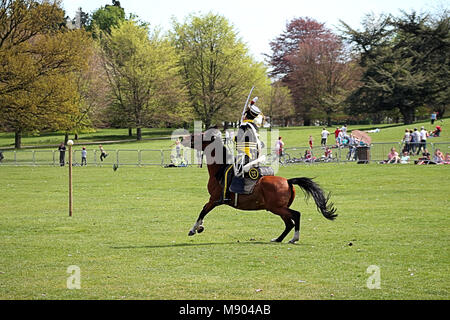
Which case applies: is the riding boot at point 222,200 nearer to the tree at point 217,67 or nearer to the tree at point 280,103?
the tree at point 217,67

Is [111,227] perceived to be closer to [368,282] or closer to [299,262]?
[299,262]

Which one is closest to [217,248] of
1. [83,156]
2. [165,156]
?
[165,156]

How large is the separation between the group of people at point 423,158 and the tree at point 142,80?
42828 millimetres

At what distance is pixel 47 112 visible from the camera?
5184cm

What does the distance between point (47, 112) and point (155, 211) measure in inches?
1381

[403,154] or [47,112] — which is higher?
[47,112]

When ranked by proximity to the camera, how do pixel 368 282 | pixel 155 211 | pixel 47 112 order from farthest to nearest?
1. pixel 47 112
2. pixel 155 211
3. pixel 368 282

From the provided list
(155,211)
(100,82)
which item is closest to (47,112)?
(100,82)

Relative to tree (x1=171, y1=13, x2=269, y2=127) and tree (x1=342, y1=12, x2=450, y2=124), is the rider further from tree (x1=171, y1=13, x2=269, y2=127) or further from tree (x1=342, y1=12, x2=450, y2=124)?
tree (x1=171, y1=13, x2=269, y2=127)

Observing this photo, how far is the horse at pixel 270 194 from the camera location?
13.3 m

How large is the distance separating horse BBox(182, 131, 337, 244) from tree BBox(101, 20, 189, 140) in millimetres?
61121

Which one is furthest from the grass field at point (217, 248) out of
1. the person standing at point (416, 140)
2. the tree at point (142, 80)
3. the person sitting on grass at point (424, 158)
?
the tree at point (142, 80)

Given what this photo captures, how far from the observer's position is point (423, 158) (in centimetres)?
3547

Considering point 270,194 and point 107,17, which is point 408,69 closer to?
point 270,194
